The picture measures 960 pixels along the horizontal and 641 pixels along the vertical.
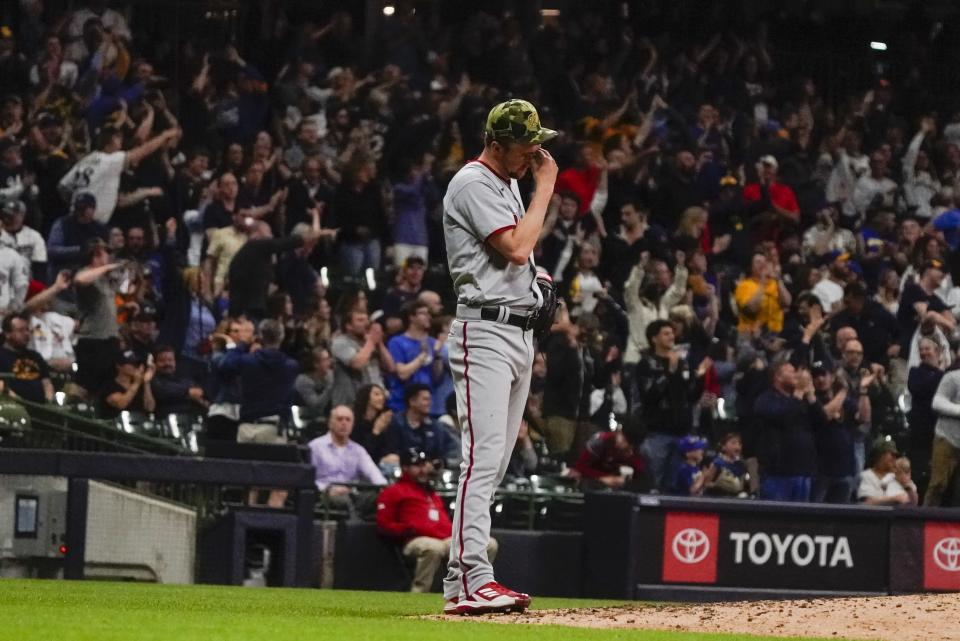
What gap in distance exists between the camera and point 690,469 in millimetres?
14492

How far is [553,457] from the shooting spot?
50.1ft

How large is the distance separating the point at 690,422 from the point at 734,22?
39.0ft

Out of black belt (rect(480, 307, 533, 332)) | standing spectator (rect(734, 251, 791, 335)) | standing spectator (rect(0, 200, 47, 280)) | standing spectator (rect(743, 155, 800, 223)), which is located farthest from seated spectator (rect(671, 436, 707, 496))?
black belt (rect(480, 307, 533, 332))

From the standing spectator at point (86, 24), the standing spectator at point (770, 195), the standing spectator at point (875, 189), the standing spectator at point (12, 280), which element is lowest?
the standing spectator at point (12, 280)

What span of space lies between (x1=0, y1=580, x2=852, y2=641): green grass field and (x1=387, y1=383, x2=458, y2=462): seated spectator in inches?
168

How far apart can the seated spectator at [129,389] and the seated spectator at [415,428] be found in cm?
184

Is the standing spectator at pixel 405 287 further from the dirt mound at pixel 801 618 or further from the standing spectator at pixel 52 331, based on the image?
the dirt mound at pixel 801 618

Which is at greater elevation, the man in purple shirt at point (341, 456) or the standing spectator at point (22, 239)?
the standing spectator at point (22, 239)

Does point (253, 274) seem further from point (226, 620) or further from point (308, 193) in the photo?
point (226, 620)

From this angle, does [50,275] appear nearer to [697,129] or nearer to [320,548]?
[320,548]

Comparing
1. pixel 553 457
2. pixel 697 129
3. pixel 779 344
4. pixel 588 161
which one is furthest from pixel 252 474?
pixel 697 129

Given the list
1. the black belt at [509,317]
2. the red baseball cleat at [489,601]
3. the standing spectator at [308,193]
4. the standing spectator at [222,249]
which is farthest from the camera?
the standing spectator at [308,193]

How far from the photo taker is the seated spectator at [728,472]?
14.4 meters

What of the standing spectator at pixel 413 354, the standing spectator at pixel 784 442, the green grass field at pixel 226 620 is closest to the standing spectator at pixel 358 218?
the standing spectator at pixel 413 354
